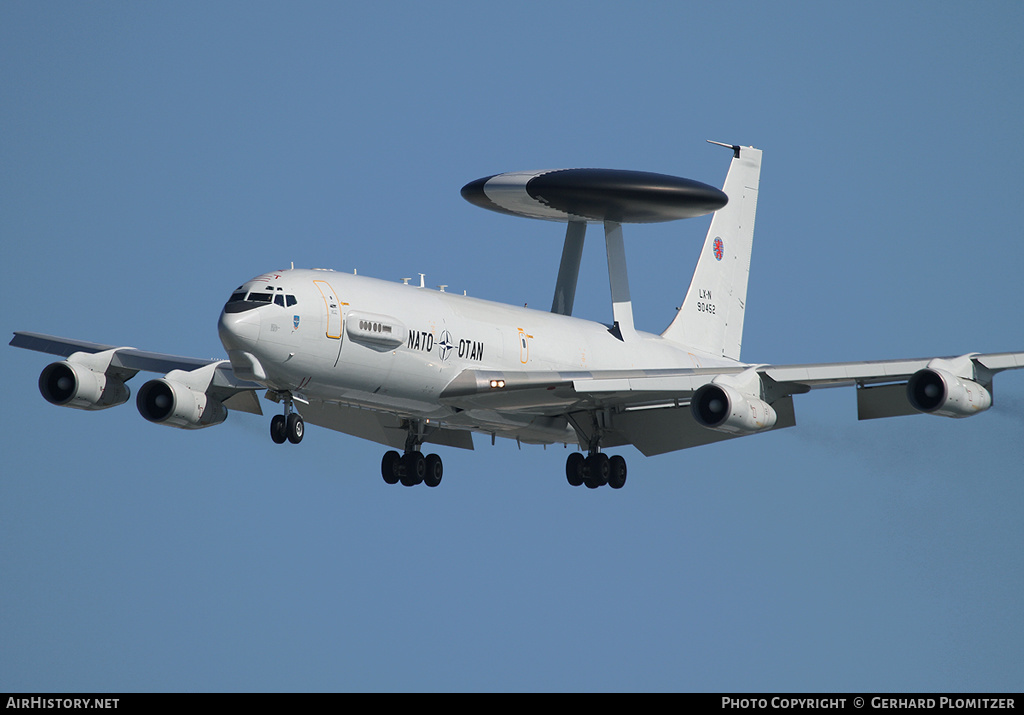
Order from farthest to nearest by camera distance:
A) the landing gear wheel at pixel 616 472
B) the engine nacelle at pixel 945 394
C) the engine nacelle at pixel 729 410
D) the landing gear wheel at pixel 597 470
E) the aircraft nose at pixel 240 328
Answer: the landing gear wheel at pixel 616 472 → the landing gear wheel at pixel 597 470 → the engine nacelle at pixel 729 410 → the engine nacelle at pixel 945 394 → the aircraft nose at pixel 240 328

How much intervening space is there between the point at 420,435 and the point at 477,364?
16.6ft

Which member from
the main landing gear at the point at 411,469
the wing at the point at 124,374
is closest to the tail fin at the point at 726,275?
the main landing gear at the point at 411,469

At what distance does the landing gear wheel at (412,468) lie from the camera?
152 ft

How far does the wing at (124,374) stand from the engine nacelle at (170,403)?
1.18 feet

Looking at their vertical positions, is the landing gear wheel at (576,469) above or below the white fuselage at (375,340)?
below

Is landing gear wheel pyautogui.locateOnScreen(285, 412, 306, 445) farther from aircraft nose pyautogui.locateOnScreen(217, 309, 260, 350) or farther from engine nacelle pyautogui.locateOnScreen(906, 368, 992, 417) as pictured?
engine nacelle pyautogui.locateOnScreen(906, 368, 992, 417)

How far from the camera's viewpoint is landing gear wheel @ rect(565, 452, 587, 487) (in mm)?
47594

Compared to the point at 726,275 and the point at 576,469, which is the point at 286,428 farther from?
the point at 726,275

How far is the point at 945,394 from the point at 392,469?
17.5 m

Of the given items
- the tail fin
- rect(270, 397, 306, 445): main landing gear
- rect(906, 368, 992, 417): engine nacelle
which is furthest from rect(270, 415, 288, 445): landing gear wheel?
the tail fin

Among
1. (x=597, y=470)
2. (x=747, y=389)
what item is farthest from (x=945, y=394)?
(x=597, y=470)

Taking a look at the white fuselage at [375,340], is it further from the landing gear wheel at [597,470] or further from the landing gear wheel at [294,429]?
the landing gear wheel at [597,470]

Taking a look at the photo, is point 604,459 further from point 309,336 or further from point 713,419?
point 309,336
